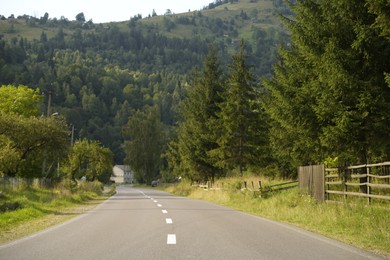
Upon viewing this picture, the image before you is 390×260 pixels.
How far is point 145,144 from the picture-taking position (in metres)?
96.8

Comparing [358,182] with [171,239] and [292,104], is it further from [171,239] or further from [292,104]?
[171,239]

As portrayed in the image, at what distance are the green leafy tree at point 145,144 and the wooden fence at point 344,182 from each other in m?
74.1

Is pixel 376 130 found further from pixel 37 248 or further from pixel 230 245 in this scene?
pixel 37 248

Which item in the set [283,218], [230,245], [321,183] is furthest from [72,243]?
[321,183]

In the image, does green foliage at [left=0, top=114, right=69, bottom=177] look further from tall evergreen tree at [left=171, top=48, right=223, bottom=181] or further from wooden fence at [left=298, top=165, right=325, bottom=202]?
wooden fence at [left=298, top=165, right=325, bottom=202]

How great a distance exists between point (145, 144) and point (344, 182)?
262 feet

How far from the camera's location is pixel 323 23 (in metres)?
18.1

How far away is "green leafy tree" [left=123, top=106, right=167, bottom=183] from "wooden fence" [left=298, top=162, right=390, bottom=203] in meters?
74.1

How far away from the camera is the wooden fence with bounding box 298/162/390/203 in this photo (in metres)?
16.7

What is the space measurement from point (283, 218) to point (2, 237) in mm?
10244

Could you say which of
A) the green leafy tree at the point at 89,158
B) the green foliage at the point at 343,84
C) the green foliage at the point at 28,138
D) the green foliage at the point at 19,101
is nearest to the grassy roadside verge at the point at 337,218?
the green foliage at the point at 343,84

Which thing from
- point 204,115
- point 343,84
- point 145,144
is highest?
point 145,144

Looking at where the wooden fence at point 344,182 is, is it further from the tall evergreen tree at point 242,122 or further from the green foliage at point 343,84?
the tall evergreen tree at point 242,122

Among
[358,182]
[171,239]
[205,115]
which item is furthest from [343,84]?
[205,115]
